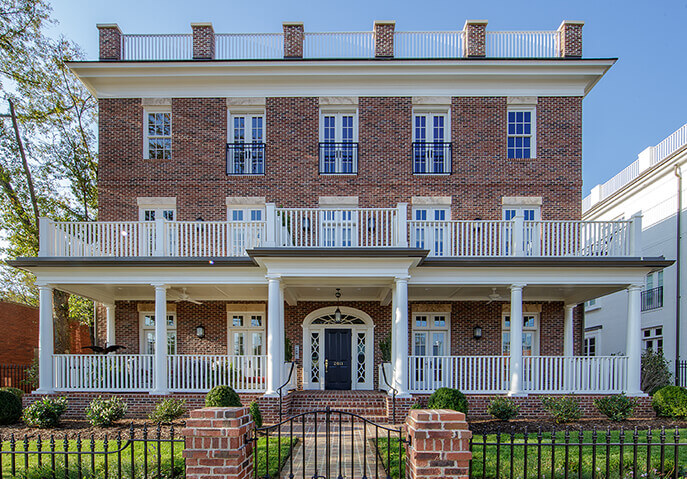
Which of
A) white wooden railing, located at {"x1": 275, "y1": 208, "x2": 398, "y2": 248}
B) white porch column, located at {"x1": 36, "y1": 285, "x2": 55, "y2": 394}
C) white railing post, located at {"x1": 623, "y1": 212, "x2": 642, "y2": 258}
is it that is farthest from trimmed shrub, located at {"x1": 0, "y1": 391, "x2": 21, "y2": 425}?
white railing post, located at {"x1": 623, "y1": 212, "x2": 642, "y2": 258}

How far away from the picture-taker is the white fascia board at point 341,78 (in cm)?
1509

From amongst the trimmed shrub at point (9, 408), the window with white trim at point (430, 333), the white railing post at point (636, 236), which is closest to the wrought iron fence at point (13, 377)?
the trimmed shrub at point (9, 408)

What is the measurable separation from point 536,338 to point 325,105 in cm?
1030

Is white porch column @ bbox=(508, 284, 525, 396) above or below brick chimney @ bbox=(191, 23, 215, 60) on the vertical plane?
below

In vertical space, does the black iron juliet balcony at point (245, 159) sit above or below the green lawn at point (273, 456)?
above

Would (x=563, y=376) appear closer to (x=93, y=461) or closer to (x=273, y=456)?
(x=273, y=456)

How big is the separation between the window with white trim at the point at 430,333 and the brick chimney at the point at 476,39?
8698 millimetres

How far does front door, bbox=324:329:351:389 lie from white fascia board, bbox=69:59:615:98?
7.96 m

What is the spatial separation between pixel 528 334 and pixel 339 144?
879 centimetres

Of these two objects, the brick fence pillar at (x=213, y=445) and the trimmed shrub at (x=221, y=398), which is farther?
the trimmed shrub at (x=221, y=398)

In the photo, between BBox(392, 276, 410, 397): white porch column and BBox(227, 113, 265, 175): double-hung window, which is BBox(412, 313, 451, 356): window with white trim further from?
BBox(227, 113, 265, 175): double-hung window

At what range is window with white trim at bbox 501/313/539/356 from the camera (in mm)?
15031

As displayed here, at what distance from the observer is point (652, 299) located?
1983 cm

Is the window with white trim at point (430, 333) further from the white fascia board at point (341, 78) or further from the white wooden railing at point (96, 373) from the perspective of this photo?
the white wooden railing at point (96, 373)
